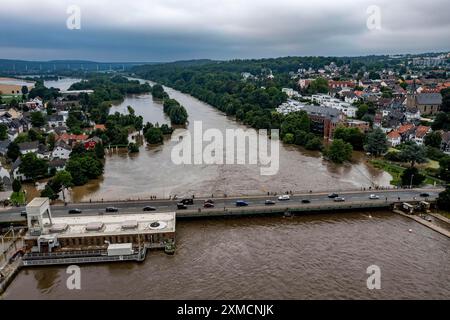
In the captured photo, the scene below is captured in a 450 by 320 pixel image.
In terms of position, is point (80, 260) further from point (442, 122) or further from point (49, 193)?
point (442, 122)

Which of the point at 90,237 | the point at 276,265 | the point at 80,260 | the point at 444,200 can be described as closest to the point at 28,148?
the point at 90,237

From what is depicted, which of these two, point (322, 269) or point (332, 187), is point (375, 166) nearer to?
point (332, 187)

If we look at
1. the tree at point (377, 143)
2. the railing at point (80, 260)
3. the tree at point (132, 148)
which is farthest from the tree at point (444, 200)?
the tree at point (132, 148)

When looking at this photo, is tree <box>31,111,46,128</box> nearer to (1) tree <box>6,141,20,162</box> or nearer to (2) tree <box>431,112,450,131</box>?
(1) tree <box>6,141,20,162</box>

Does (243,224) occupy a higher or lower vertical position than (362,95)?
lower

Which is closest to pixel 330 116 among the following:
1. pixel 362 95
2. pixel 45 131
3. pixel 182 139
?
pixel 182 139

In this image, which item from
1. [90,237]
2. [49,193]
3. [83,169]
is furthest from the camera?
[83,169]
